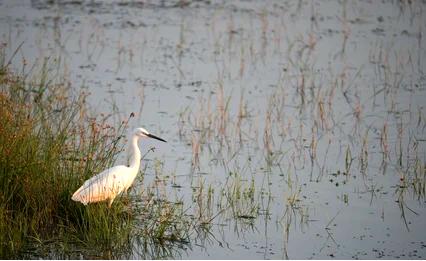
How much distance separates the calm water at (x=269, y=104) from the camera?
7.44m

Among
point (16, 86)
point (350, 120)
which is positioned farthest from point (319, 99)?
point (16, 86)

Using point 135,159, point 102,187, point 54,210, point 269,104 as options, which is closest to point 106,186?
point 102,187

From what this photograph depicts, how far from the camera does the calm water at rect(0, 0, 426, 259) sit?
7.44 meters

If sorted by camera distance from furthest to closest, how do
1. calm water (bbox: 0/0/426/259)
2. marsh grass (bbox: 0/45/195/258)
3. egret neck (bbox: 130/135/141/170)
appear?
calm water (bbox: 0/0/426/259) → egret neck (bbox: 130/135/141/170) → marsh grass (bbox: 0/45/195/258)

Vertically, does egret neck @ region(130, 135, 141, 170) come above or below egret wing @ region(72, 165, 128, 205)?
above

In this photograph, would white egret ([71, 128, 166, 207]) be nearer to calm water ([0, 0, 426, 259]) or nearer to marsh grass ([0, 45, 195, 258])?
marsh grass ([0, 45, 195, 258])

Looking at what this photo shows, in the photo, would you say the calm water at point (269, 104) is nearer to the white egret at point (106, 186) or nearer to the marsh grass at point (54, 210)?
the marsh grass at point (54, 210)

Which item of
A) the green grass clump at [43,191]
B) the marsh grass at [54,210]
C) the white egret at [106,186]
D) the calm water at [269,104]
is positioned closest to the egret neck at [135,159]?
the white egret at [106,186]

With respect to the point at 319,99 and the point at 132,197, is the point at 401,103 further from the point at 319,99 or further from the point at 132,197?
the point at 132,197

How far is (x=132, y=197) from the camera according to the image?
25.2ft

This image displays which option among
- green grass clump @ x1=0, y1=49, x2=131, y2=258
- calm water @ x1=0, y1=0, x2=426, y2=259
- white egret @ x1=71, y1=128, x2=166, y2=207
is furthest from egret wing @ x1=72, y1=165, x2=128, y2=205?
calm water @ x1=0, y1=0, x2=426, y2=259

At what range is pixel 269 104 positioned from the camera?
1083 cm

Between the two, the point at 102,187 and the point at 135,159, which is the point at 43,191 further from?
the point at 135,159

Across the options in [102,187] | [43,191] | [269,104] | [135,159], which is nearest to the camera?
[102,187]
